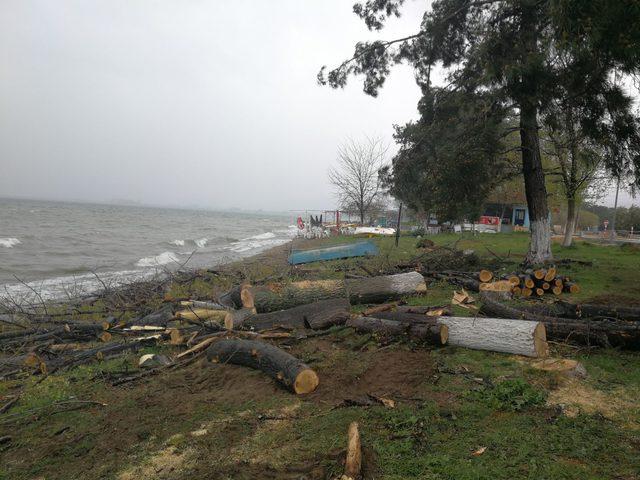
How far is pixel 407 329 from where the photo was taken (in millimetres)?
6074

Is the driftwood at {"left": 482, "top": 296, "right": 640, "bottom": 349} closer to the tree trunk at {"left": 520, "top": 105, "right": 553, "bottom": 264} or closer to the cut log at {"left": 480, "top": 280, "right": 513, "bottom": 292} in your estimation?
the cut log at {"left": 480, "top": 280, "right": 513, "bottom": 292}

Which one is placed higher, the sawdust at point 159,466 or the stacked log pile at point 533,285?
the stacked log pile at point 533,285

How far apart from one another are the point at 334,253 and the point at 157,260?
34.8ft

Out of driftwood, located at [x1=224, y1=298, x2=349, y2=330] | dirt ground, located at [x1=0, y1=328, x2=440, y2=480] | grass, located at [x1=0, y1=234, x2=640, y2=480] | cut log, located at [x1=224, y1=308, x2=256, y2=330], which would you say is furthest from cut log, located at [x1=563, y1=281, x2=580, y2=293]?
cut log, located at [x1=224, y1=308, x2=256, y2=330]

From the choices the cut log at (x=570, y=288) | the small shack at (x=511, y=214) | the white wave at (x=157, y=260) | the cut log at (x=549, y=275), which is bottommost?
the white wave at (x=157, y=260)

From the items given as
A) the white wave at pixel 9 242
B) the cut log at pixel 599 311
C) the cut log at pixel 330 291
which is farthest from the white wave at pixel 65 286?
the cut log at pixel 599 311

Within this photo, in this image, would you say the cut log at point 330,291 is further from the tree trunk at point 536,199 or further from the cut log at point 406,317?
the tree trunk at point 536,199

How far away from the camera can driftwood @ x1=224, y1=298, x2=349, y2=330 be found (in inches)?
278

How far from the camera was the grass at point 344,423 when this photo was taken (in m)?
3.28

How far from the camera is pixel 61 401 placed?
505cm

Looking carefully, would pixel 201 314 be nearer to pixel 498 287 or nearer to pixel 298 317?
pixel 298 317

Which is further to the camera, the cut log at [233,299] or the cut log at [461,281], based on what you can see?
the cut log at [461,281]

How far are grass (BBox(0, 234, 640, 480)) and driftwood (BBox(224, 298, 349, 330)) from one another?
1116mm

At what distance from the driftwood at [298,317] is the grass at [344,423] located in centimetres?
112
